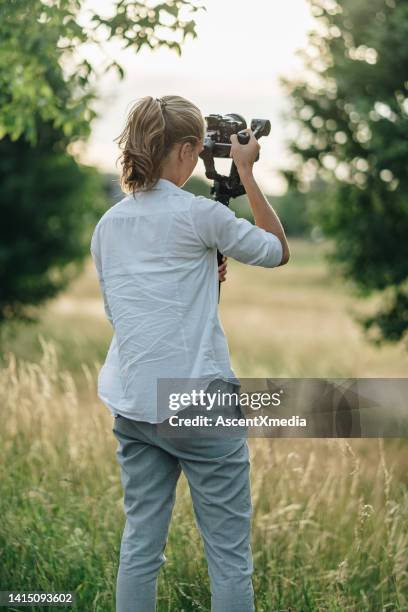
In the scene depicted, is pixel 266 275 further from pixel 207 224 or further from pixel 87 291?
pixel 207 224

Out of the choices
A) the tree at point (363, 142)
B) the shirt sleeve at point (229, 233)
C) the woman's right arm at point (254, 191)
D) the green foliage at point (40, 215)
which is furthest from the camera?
the green foliage at point (40, 215)

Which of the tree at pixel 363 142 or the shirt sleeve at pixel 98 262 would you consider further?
the tree at pixel 363 142

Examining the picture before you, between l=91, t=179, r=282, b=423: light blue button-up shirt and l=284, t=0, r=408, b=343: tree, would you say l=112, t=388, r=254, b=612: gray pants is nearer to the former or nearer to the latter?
l=91, t=179, r=282, b=423: light blue button-up shirt

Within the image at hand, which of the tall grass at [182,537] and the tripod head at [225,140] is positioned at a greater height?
the tripod head at [225,140]

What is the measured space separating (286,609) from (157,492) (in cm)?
101

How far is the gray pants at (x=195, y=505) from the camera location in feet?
8.63

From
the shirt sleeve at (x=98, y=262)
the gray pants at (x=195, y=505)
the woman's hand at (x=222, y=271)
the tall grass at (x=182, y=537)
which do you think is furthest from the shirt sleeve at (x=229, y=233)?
the tall grass at (x=182, y=537)

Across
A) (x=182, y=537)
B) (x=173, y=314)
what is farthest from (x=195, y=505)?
(x=182, y=537)

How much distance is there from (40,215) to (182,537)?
798cm

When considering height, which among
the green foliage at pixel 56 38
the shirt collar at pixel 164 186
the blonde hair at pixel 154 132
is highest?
the green foliage at pixel 56 38

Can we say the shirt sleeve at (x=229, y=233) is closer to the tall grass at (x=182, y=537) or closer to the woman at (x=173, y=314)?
the woman at (x=173, y=314)

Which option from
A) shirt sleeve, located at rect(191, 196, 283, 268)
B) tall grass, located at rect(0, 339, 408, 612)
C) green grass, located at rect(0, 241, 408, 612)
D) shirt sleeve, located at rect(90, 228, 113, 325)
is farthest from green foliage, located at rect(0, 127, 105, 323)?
shirt sleeve, located at rect(191, 196, 283, 268)

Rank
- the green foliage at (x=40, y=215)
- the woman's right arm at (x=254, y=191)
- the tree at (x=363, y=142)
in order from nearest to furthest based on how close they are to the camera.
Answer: the woman's right arm at (x=254, y=191) < the tree at (x=363, y=142) < the green foliage at (x=40, y=215)

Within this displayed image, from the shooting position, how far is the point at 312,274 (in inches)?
1996
